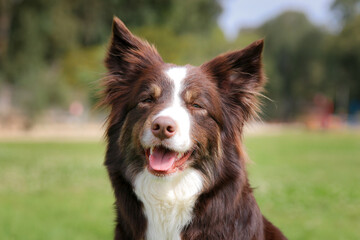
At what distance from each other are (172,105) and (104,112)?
196cm

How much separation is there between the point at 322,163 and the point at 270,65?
48.3m

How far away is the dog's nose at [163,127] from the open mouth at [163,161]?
0.25 metres

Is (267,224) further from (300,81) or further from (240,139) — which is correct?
(300,81)

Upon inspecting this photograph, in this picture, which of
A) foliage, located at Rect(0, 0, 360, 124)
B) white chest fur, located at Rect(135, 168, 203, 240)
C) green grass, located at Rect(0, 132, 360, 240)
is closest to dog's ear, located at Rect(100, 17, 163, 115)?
white chest fur, located at Rect(135, 168, 203, 240)

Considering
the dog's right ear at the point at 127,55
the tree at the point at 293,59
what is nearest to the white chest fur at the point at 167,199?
the dog's right ear at the point at 127,55

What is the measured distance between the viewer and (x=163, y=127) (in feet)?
11.7

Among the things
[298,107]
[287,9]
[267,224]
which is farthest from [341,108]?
[267,224]

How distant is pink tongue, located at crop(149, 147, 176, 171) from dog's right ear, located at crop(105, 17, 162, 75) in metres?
1.00

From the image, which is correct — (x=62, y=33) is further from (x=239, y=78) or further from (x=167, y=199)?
(x=167, y=199)

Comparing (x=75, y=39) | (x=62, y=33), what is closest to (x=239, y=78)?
(x=62, y=33)

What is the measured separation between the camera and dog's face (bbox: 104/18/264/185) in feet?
12.4

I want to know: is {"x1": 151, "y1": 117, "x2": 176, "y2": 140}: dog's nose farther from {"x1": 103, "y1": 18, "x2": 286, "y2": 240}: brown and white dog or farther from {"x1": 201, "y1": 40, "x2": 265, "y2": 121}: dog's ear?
{"x1": 201, "y1": 40, "x2": 265, "y2": 121}: dog's ear

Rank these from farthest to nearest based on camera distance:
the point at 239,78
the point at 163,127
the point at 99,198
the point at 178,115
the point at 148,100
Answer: the point at 99,198
the point at 239,78
the point at 148,100
the point at 178,115
the point at 163,127

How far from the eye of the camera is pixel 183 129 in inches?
146
